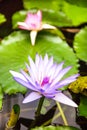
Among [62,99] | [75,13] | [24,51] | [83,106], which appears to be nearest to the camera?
[62,99]

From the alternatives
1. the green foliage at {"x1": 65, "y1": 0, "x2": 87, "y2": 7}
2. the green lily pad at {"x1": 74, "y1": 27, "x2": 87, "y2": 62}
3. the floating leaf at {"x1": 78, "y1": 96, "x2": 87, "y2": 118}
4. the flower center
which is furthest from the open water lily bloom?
the green foliage at {"x1": 65, "y1": 0, "x2": 87, "y2": 7}

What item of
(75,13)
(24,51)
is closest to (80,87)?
(24,51)

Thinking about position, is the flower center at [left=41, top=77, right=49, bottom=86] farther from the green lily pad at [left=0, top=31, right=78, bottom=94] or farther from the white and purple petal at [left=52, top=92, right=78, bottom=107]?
the green lily pad at [left=0, top=31, right=78, bottom=94]

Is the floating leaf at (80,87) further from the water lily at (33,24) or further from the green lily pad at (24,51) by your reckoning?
the water lily at (33,24)

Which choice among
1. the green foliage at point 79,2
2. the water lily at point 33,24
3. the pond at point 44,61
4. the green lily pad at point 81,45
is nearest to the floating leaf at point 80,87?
the pond at point 44,61

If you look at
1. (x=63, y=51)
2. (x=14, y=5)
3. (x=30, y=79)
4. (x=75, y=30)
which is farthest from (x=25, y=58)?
(x=14, y=5)

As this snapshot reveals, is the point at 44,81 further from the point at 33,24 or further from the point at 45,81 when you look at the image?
the point at 33,24
